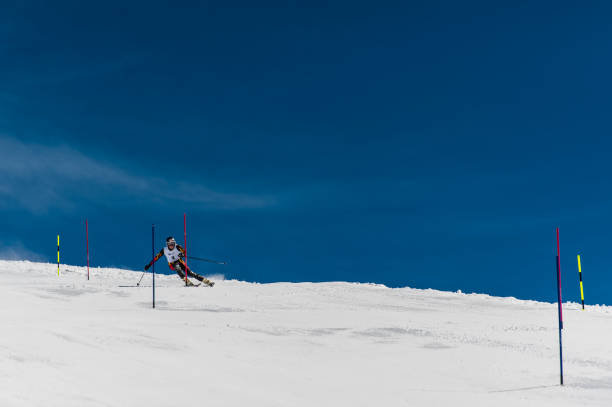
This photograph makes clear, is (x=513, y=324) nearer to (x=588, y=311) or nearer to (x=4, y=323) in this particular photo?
(x=588, y=311)

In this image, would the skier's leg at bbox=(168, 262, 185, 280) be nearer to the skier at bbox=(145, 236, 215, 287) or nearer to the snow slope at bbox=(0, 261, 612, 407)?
the skier at bbox=(145, 236, 215, 287)

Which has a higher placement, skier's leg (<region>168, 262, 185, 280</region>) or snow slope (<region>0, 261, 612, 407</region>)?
skier's leg (<region>168, 262, 185, 280</region>)

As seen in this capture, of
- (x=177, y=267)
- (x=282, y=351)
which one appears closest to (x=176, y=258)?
(x=177, y=267)

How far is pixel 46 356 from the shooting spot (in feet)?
27.1

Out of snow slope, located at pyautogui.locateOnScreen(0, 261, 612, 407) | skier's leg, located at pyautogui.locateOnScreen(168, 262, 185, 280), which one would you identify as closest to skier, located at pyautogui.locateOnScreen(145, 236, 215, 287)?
skier's leg, located at pyautogui.locateOnScreen(168, 262, 185, 280)

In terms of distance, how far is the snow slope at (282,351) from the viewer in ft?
25.5

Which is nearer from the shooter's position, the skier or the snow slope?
the snow slope

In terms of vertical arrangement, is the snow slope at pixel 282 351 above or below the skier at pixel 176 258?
below

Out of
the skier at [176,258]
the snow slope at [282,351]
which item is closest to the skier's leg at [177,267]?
the skier at [176,258]

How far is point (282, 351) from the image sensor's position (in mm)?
10984

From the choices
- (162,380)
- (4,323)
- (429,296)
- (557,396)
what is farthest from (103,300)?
(557,396)

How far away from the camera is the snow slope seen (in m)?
7.76

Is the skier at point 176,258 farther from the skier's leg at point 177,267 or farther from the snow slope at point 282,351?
the snow slope at point 282,351

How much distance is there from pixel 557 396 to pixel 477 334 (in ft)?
15.4
